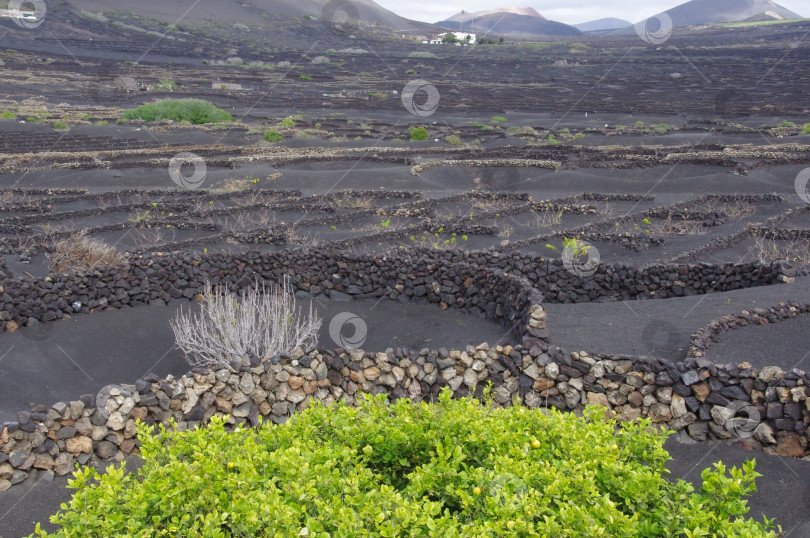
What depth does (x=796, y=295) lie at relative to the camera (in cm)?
1100

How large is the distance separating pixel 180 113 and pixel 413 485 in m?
44.8

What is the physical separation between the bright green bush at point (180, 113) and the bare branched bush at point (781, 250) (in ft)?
120

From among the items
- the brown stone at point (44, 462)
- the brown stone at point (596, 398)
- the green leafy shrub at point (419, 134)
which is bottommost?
the brown stone at point (44, 462)

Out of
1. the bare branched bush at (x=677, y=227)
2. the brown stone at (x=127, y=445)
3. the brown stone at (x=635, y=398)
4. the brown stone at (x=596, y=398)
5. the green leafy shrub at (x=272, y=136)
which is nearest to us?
the brown stone at (x=127, y=445)

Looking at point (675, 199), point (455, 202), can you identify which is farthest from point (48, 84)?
point (675, 199)

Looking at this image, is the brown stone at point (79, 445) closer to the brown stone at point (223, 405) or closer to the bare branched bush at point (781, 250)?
the brown stone at point (223, 405)

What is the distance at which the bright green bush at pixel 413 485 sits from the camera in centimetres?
393

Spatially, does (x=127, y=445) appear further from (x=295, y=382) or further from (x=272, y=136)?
(x=272, y=136)

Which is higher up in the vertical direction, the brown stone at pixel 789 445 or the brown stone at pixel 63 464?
the brown stone at pixel 789 445

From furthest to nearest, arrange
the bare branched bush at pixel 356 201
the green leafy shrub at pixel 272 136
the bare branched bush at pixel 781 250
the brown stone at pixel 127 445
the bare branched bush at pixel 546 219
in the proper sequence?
1. the green leafy shrub at pixel 272 136
2. the bare branched bush at pixel 356 201
3. the bare branched bush at pixel 546 219
4. the bare branched bush at pixel 781 250
5. the brown stone at pixel 127 445

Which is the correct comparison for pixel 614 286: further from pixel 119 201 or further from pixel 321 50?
pixel 321 50

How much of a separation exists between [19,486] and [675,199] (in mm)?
21424

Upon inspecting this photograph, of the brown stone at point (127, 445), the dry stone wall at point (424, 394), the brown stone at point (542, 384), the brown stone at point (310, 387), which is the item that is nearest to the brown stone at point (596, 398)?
the dry stone wall at point (424, 394)

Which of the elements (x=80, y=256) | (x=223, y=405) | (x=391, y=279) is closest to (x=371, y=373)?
(x=223, y=405)
